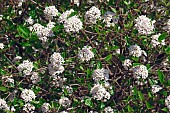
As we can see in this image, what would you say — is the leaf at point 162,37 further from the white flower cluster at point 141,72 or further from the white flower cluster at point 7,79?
the white flower cluster at point 7,79

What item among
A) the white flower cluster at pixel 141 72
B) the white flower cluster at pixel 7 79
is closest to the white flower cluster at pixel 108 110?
the white flower cluster at pixel 141 72

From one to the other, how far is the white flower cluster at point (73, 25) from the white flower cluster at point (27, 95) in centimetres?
71

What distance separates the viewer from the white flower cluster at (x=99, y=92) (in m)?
3.56

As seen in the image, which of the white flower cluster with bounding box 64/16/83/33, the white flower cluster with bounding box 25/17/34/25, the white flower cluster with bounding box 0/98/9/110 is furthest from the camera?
the white flower cluster with bounding box 25/17/34/25

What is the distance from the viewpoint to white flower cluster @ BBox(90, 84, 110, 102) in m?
3.56

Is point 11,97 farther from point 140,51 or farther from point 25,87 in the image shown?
point 140,51

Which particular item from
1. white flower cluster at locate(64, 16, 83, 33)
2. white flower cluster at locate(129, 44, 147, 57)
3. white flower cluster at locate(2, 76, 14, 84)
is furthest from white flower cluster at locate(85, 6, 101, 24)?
white flower cluster at locate(2, 76, 14, 84)

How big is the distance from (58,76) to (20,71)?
1.27ft

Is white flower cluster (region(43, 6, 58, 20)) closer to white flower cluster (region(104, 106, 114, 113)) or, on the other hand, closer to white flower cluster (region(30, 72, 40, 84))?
white flower cluster (region(30, 72, 40, 84))

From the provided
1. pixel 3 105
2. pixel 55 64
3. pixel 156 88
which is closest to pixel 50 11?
pixel 55 64

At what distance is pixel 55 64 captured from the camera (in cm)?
361

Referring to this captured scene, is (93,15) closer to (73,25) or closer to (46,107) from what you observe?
(73,25)

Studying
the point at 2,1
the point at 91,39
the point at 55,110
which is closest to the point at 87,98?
the point at 55,110

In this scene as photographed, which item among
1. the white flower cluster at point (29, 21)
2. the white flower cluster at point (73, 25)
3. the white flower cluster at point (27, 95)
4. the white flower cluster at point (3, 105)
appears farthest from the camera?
the white flower cluster at point (29, 21)
